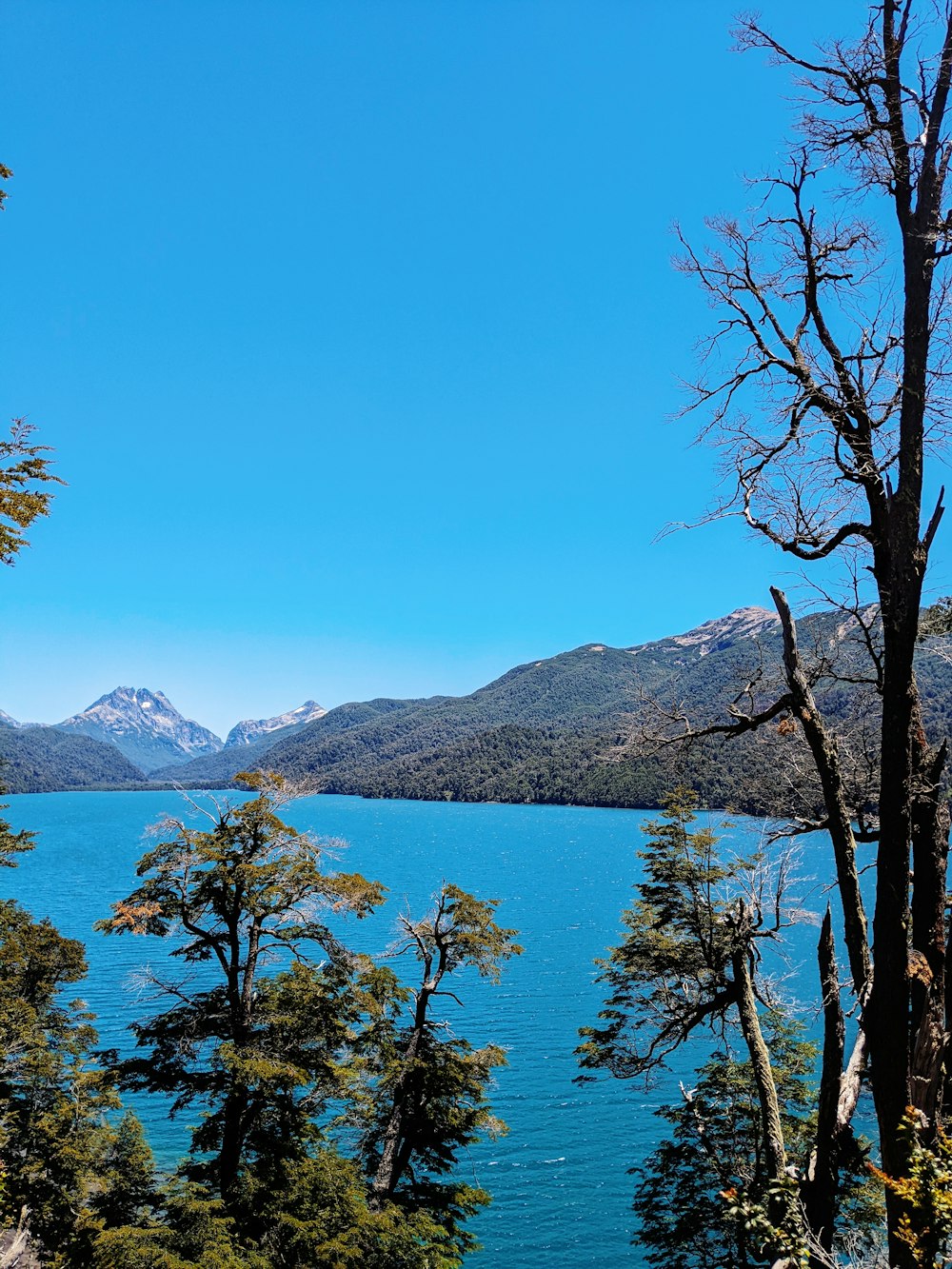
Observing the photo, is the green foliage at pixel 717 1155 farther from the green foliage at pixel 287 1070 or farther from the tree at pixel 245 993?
the tree at pixel 245 993

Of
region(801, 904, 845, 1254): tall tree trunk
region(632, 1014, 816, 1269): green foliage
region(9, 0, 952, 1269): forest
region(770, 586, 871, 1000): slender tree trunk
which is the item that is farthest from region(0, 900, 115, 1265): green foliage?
region(770, 586, 871, 1000): slender tree trunk

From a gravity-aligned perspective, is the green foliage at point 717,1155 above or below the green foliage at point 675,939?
below

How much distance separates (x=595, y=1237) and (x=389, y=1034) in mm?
11388

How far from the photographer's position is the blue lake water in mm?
21656

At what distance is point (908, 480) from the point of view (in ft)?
18.9

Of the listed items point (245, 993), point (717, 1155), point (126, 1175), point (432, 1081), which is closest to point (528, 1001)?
point (126, 1175)

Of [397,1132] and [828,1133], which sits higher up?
[828,1133]

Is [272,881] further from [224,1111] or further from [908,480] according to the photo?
[908,480]

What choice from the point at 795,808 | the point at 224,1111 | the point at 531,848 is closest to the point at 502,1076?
the point at 224,1111

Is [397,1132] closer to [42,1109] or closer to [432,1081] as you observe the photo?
[432,1081]

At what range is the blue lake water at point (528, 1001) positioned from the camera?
2166 cm

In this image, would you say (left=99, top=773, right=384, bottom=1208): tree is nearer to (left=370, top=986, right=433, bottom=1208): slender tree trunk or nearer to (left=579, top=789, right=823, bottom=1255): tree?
(left=370, top=986, right=433, bottom=1208): slender tree trunk

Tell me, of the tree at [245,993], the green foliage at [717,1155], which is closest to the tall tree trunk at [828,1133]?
the green foliage at [717,1155]

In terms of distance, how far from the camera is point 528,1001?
4041cm
